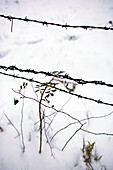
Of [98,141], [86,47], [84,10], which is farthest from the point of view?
[84,10]

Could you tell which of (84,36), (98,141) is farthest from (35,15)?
(98,141)

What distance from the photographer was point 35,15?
319 centimetres

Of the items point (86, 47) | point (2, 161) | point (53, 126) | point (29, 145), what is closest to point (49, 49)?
point (86, 47)

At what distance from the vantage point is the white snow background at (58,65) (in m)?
Answer: 1.27

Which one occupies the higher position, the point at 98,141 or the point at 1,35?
the point at 1,35

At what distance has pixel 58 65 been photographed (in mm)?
2180

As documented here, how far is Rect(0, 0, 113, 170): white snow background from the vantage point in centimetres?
127

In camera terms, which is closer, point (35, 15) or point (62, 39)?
point (62, 39)

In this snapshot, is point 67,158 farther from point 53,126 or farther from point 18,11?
point 18,11

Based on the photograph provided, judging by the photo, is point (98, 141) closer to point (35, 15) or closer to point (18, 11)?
point (35, 15)

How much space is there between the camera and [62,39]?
2615mm

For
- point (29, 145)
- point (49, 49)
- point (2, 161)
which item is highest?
point (49, 49)

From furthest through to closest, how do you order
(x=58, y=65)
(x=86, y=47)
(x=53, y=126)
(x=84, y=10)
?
(x=84, y=10), (x=86, y=47), (x=58, y=65), (x=53, y=126)

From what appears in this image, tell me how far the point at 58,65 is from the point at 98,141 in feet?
4.60
